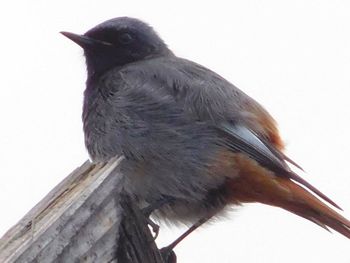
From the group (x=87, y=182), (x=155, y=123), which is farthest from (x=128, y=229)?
(x=155, y=123)

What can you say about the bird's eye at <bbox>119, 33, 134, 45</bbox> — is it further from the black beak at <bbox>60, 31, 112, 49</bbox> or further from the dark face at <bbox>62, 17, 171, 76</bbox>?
the black beak at <bbox>60, 31, 112, 49</bbox>

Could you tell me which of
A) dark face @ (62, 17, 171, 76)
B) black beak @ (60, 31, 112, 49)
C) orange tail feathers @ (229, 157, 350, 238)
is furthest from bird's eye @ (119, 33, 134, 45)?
orange tail feathers @ (229, 157, 350, 238)

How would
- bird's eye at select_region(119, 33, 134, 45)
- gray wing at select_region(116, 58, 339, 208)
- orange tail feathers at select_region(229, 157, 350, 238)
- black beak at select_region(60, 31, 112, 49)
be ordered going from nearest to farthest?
orange tail feathers at select_region(229, 157, 350, 238) < gray wing at select_region(116, 58, 339, 208) < black beak at select_region(60, 31, 112, 49) < bird's eye at select_region(119, 33, 134, 45)

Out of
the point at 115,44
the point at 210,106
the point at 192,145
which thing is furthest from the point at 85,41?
the point at 192,145

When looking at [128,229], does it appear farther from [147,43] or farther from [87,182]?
[147,43]

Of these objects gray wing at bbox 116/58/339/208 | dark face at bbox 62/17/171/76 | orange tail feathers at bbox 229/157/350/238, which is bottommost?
orange tail feathers at bbox 229/157/350/238
